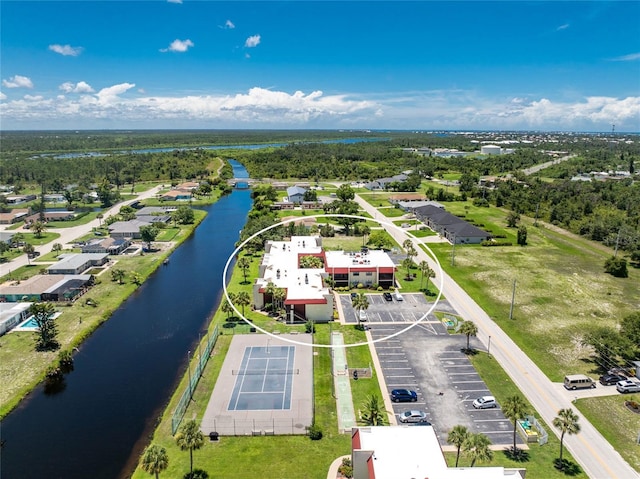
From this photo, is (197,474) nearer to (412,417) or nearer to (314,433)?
(314,433)

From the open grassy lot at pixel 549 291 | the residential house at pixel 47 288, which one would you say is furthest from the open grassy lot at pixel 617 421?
the residential house at pixel 47 288

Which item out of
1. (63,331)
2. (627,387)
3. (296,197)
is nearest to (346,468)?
(627,387)

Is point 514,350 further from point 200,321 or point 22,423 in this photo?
point 22,423

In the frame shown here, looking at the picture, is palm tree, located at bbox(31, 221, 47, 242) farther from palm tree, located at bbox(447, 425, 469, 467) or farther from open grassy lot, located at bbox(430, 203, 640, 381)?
palm tree, located at bbox(447, 425, 469, 467)

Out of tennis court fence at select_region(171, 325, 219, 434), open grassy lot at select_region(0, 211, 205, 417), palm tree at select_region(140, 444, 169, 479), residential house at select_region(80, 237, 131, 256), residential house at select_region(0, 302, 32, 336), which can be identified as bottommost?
open grassy lot at select_region(0, 211, 205, 417)

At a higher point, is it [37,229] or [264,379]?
[37,229]

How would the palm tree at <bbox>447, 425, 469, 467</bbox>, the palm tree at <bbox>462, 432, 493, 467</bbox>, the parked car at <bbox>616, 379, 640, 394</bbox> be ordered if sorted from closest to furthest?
the palm tree at <bbox>462, 432, 493, 467</bbox> → the palm tree at <bbox>447, 425, 469, 467</bbox> → the parked car at <bbox>616, 379, 640, 394</bbox>

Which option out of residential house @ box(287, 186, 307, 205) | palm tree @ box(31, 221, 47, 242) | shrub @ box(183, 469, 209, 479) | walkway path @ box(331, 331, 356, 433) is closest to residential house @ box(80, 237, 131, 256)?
palm tree @ box(31, 221, 47, 242)
